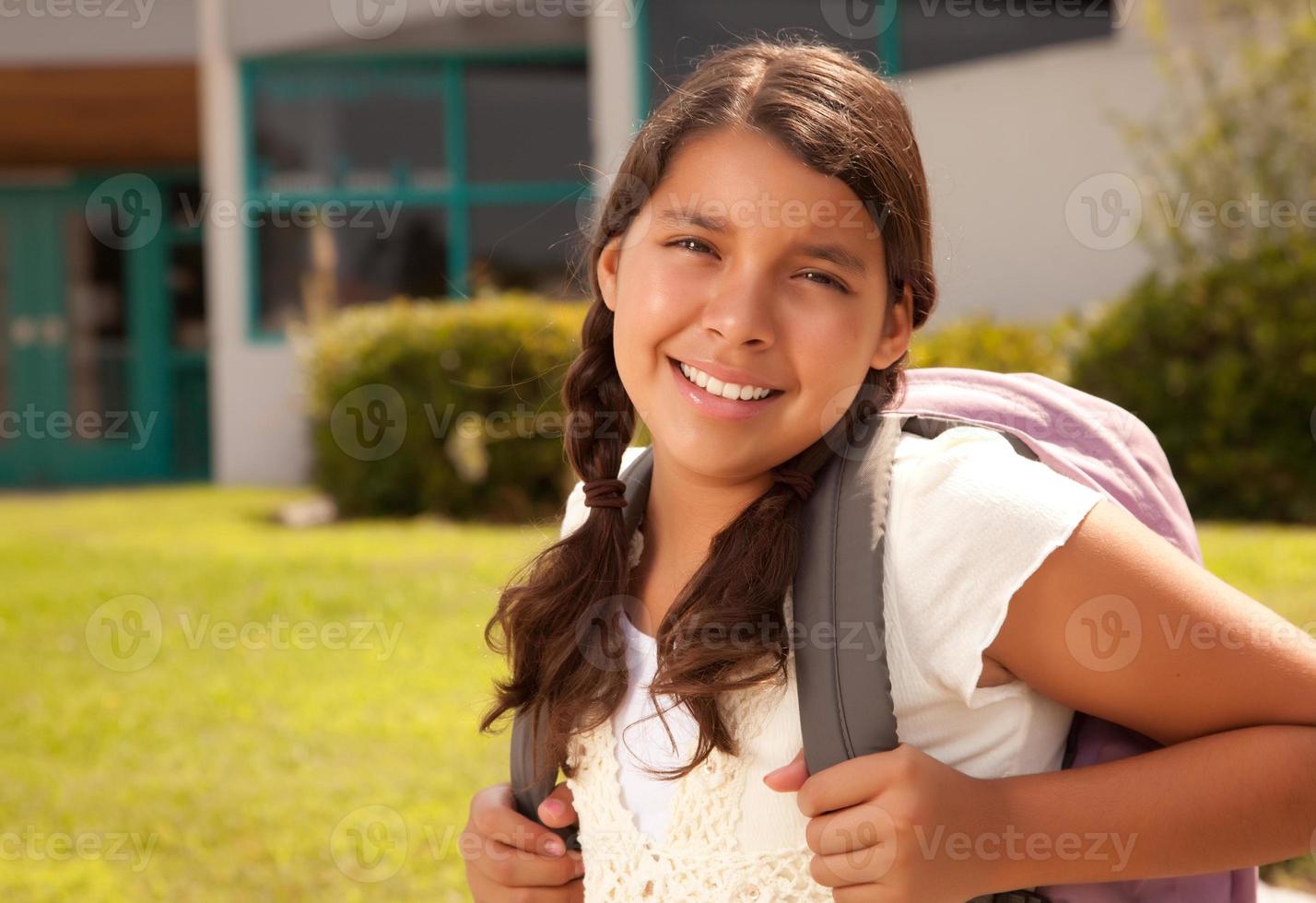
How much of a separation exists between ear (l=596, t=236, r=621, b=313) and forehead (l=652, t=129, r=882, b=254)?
20cm

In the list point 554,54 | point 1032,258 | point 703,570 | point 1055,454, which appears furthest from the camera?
point 554,54

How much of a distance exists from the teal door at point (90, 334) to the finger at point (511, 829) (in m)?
12.7

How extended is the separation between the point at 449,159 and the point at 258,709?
289 inches

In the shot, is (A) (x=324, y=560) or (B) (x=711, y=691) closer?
(B) (x=711, y=691)

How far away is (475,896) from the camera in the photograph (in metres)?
1.83

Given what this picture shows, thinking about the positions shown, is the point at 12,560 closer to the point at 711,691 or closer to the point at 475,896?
the point at 475,896

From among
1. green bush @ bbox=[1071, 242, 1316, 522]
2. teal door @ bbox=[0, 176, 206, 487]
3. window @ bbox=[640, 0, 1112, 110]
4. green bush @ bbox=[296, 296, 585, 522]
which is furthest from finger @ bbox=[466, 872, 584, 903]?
teal door @ bbox=[0, 176, 206, 487]

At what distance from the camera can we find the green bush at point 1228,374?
19.6 feet

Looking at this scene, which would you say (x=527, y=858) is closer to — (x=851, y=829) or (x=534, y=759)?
(x=534, y=759)

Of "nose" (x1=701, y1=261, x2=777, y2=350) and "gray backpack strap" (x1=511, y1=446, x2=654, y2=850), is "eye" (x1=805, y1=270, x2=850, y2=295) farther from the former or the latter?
"gray backpack strap" (x1=511, y1=446, x2=654, y2=850)

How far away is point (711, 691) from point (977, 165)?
7.35 meters

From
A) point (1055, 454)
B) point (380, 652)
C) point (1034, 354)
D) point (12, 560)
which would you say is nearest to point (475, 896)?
Result: point (1055, 454)

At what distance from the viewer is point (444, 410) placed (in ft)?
27.5

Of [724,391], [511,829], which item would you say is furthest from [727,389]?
[511,829]
